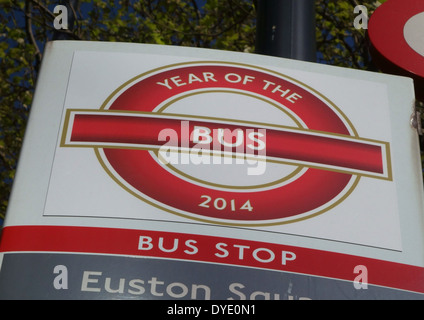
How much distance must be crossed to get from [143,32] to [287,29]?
5.01 metres

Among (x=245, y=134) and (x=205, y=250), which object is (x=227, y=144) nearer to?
(x=245, y=134)

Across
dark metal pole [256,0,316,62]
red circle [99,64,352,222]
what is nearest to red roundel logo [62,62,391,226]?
red circle [99,64,352,222]

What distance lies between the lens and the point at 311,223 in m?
2.51

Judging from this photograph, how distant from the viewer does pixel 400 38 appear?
11.9 feet

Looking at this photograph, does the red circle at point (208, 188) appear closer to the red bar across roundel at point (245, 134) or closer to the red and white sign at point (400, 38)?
the red bar across roundel at point (245, 134)

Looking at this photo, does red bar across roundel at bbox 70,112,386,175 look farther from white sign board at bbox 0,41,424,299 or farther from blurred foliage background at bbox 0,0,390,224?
blurred foliage background at bbox 0,0,390,224

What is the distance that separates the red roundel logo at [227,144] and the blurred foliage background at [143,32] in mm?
4660

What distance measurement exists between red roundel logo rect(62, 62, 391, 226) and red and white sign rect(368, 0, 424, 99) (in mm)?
752

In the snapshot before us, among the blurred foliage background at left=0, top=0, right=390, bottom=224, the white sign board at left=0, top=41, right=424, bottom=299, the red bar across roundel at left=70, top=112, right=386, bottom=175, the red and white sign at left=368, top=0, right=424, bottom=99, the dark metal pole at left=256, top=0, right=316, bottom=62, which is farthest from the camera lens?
the blurred foliage background at left=0, top=0, right=390, bottom=224

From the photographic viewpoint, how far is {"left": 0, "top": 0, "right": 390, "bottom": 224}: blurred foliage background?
7.86 metres

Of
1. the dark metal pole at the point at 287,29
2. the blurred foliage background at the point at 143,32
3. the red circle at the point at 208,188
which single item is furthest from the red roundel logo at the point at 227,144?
the blurred foliage background at the point at 143,32

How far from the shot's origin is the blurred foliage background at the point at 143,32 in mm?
7863

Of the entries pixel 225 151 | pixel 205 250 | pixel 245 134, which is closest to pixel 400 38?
pixel 245 134

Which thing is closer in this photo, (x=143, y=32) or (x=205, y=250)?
(x=205, y=250)
